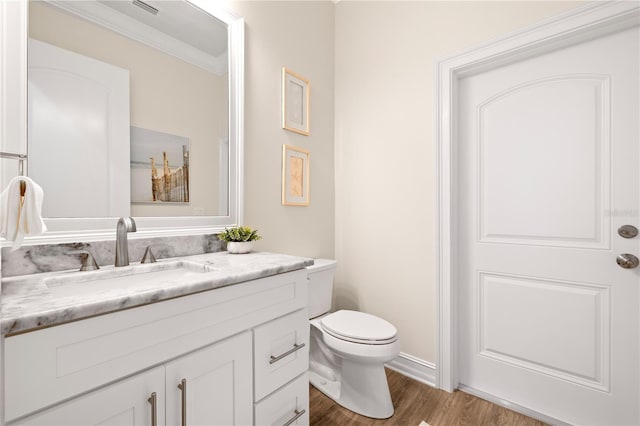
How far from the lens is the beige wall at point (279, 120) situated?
1750 millimetres

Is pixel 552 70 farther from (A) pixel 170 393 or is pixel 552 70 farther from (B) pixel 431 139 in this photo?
(A) pixel 170 393

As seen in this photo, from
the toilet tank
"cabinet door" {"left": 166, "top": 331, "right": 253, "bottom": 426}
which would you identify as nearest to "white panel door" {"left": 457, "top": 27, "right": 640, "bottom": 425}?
the toilet tank

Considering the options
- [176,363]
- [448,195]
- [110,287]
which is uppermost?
[448,195]

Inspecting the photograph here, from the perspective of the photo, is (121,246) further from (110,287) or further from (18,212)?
(18,212)

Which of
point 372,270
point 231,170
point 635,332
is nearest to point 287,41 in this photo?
point 231,170

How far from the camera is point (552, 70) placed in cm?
155

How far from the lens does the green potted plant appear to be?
1.48m

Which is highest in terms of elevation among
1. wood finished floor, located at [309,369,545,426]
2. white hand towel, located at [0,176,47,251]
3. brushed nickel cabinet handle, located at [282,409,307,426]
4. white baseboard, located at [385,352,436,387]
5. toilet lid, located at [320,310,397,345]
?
white hand towel, located at [0,176,47,251]

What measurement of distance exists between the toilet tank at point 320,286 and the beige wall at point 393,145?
383 mm

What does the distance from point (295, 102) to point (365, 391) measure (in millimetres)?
1802

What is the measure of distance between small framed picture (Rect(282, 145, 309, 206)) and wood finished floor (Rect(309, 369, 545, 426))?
1207 mm

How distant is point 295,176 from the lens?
2012 millimetres

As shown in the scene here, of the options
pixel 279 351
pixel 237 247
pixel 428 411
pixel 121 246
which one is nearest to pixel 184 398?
pixel 279 351

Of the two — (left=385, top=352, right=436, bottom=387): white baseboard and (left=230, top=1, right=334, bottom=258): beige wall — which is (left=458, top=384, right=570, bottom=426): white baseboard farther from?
(left=230, top=1, right=334, bottom=258): beige wall
